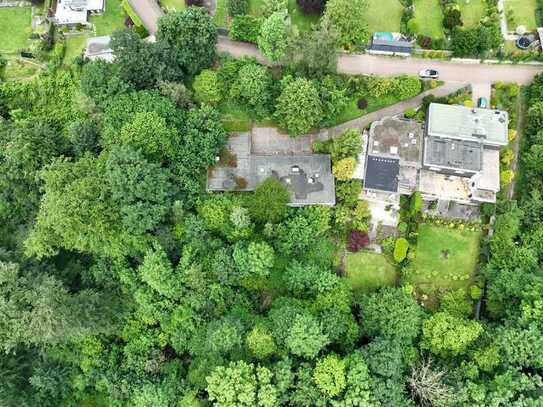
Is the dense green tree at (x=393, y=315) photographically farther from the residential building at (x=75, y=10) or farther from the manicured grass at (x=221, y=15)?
the residential building at (x=75, y=10)

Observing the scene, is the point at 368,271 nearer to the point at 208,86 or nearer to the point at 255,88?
the point at 255,88

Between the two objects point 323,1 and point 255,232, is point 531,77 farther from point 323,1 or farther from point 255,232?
point 255,232

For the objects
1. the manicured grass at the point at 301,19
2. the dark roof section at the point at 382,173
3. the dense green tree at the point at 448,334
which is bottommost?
the dense green tree at the point at 448,334

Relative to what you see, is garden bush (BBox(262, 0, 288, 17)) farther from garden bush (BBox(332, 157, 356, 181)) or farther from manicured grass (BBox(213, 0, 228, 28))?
garden bush (BBox(332, 157, 356, 181))

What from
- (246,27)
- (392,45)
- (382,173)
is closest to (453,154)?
(382,173)

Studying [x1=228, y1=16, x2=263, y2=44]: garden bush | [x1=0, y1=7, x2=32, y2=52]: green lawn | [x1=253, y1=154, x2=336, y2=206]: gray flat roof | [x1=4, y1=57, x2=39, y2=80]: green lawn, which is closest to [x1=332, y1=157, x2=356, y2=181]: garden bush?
[x1=253, y1=154, x2=336, y2=206]: gray flat roof

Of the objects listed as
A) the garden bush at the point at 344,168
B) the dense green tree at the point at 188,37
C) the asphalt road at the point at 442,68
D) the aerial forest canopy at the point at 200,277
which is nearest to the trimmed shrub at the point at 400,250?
the aerial forest canopy at the point at 200,277
